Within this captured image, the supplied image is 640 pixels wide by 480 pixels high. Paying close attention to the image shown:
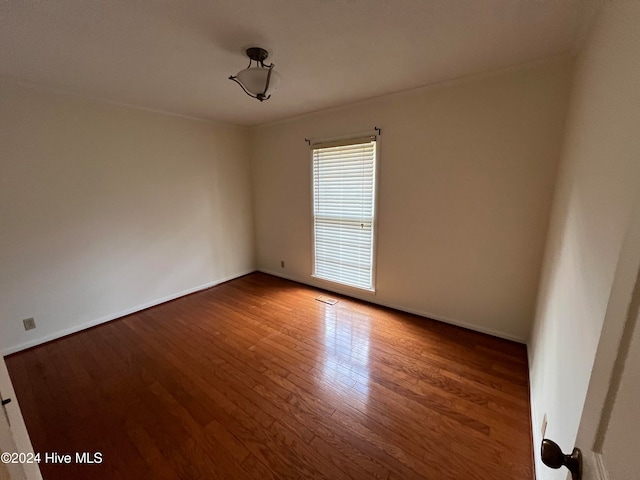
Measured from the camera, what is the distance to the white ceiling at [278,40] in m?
1.33

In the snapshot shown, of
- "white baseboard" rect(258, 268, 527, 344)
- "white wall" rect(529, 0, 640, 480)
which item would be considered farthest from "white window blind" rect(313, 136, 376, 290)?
"white wall" rect(529, 0, 640, 480)

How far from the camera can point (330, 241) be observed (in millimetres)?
3420

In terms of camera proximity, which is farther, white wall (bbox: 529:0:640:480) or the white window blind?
the white window blind

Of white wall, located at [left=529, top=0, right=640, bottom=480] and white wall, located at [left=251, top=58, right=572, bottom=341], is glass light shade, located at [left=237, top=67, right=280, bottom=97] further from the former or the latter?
white wall, located at [left=529, top=0, right=640, bottom=480]

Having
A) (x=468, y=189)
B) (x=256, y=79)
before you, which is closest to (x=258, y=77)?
(x=256, y=79)

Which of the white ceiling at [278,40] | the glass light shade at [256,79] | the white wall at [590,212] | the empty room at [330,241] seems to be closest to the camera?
the white wall at [590,212]

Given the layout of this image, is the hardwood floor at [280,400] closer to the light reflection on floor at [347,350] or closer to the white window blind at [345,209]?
the light reflection on floor at [347,350]

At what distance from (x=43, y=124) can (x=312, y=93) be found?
2.42m

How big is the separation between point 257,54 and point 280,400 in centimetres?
236

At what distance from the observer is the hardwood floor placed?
1.37 meters

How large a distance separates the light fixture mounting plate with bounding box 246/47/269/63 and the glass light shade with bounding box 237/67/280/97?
14 centimetres

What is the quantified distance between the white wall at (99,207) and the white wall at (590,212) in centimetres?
365

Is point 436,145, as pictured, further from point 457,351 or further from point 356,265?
point 457,351

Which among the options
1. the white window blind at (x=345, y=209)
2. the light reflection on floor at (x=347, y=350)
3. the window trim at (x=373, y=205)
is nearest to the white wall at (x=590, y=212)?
the light reflection on floor at (x=347, y=350)
